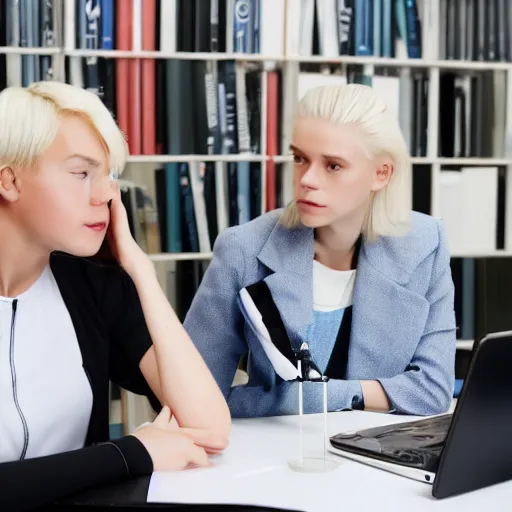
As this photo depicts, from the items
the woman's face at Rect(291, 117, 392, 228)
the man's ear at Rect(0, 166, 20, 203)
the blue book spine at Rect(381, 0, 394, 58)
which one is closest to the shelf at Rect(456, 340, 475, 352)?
the blue book spine at Rect(381, 0, 394, 58)

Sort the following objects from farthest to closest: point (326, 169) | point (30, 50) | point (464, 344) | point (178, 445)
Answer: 1. point (464, 344)
2. point (30, 50)
3. point (326, 169)
4. point (178, 445)

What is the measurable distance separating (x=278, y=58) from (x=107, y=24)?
634 mm

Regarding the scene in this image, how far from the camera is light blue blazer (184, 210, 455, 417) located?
186 centimetres

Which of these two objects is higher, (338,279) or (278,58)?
(278,58)

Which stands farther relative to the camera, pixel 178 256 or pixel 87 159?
pixel 178 256

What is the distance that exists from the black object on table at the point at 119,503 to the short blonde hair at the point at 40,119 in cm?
56

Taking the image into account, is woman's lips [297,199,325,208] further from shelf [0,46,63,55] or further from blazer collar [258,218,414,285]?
shelf [0,46,63,55]

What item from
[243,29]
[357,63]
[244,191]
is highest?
[243,29]

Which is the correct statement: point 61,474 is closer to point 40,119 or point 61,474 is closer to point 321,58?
point 40,119

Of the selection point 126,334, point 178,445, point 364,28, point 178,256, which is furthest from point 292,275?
point 364,28

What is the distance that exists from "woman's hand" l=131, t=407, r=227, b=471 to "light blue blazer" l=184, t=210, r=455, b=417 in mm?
434

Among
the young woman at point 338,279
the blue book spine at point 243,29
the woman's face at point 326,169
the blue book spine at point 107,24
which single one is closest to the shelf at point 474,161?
the blue book spine at point 243,29

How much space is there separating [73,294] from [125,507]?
21.4 inches

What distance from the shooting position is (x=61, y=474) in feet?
3.73
